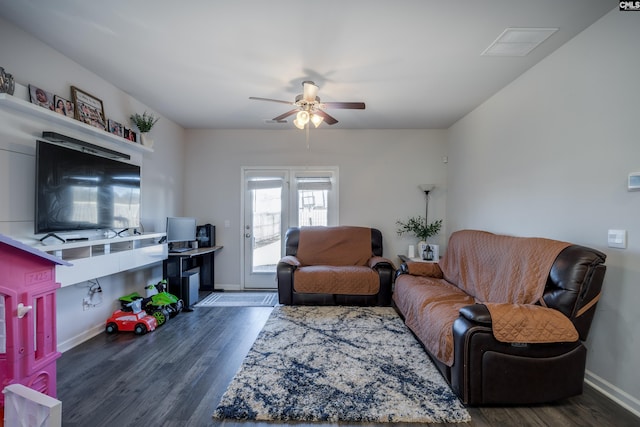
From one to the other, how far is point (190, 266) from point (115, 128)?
218 cm

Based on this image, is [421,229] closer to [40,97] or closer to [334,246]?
[334,246]

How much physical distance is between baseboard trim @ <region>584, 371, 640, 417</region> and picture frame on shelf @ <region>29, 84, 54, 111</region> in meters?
4.68

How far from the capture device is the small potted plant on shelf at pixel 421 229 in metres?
4.25

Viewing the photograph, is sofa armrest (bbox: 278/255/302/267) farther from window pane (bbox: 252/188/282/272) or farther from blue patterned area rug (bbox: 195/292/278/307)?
window pane (bbox: 252/188/282/272)

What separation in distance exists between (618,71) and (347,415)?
2.83m

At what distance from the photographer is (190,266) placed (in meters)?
4.31

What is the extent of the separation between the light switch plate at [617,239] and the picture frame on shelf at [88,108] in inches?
172

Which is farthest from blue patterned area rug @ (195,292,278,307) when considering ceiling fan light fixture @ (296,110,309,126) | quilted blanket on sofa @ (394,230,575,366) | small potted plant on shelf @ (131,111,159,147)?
ceiling fan light fixture @ (296,110,309,126)

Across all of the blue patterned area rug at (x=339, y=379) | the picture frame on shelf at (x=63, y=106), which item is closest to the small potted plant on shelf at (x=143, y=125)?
the picture frame on shelf at (x=63, y=106)

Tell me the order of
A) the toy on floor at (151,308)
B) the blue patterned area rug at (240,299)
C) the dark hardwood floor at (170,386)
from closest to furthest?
the dark hardwood floor at (170,386) < the toy on floor at (151,308) < the blue patterned area rug at (240,299)

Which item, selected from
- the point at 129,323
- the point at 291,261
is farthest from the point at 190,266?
the point at 291,261

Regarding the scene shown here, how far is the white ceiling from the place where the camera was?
1889 mm

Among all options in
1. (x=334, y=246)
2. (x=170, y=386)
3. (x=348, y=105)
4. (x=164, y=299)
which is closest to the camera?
(x=170, y=386)

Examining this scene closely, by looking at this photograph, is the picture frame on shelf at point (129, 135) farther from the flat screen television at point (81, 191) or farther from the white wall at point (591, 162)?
the white wall at point (591, 162)
